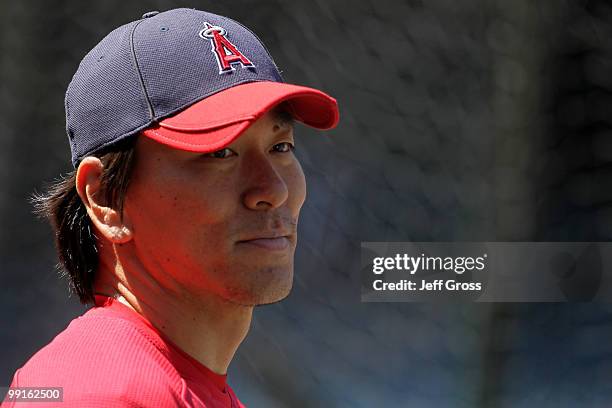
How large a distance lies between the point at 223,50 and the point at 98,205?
0.21 meters

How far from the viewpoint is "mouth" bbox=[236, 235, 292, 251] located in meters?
0.95

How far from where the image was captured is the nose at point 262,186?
944 millimetres

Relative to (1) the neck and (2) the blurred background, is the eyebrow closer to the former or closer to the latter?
(1) the neck

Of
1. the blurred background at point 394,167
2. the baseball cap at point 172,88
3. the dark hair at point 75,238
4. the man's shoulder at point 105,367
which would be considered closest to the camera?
the man's shoulder at point 105,367

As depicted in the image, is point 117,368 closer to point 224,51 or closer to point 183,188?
point 183,188

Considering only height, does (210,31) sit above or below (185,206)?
above

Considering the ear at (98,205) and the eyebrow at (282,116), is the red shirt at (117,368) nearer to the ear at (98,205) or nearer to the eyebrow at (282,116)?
the ear at (98,205)

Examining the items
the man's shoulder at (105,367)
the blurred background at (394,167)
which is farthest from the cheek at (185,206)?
the blurred background at (394,167)

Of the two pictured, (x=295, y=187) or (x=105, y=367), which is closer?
(x=105, y=367)

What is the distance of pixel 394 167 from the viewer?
2.12 meters

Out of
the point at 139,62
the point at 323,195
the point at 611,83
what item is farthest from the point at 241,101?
the point at 611,83

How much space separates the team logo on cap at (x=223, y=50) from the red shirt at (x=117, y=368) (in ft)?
0.90

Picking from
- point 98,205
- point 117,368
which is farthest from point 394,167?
point 117,368

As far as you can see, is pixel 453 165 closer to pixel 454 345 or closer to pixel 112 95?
pixel 454 345
